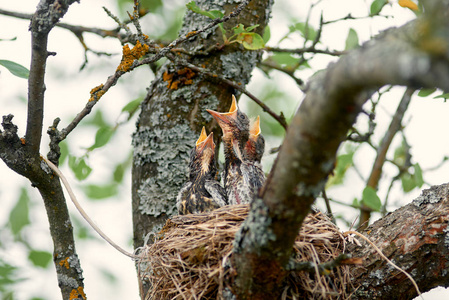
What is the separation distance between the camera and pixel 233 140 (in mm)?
3045

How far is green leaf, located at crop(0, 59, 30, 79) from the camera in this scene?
1977 millimetres

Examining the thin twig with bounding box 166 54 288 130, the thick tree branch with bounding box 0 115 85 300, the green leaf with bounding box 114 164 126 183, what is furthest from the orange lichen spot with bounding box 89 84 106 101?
the green leaf with bounding box 114 164 126 183

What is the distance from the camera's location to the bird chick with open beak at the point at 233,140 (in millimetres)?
2889

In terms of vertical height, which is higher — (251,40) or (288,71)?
(288,71)

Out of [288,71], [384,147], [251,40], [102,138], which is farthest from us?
[288,71]

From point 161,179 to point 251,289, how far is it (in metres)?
1.40

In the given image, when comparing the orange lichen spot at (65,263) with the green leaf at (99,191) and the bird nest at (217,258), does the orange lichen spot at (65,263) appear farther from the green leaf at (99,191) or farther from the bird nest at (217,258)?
the green leaf at (99,191)

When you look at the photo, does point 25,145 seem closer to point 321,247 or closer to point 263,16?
point 321,247

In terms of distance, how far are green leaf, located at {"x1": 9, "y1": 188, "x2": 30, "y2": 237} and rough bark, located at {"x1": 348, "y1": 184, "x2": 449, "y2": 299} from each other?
3.09 meters

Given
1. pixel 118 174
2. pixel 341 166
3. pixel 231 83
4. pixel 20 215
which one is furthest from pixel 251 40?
pixel 20 215

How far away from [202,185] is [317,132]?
175 cm

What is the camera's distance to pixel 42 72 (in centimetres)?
192

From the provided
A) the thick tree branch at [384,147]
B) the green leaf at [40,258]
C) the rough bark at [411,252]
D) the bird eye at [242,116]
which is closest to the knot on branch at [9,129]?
the bird eye at [242,116]

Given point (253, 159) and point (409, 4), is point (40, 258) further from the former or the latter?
point (409, 4)
